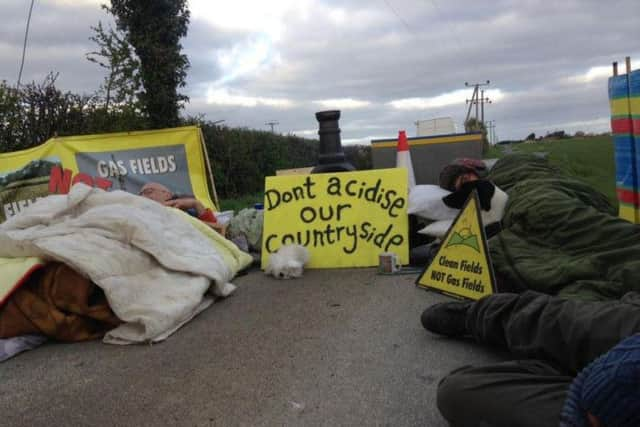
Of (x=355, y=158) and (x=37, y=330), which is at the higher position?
(x=355, y=158)

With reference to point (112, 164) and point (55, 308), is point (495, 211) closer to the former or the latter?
point (55, 308)

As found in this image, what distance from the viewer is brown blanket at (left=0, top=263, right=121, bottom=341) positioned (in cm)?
314

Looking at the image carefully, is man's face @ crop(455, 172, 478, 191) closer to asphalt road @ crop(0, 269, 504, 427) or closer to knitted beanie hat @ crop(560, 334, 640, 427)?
asphalt road @ crop(0, 269, 504, 427)

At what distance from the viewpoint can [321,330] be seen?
3.09 metres

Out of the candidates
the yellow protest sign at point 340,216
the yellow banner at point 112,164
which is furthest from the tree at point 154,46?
the yellow protest sign at point 340,216

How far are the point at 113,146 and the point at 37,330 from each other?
4355mm

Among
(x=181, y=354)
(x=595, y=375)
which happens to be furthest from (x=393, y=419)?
(x=181, y=354)

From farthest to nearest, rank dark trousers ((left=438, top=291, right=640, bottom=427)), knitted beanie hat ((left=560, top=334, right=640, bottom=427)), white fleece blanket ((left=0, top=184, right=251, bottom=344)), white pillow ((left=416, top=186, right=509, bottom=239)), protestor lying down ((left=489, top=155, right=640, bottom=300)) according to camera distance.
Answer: white pillow ((left=416, top=186, right=509, bottom=239))
white fleece blanket ((left=0, top=184, right=251, bottom=344))
protestor lying down ((left=489, top=155, right=640, bottom=300))
dark trousers ((left=438, top=291, right=640, bottom=427))
knitted beanie hat ((left=560, top=334, right=640, bottom=427))

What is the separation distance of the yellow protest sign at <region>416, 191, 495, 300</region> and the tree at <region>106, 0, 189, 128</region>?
7577 mm

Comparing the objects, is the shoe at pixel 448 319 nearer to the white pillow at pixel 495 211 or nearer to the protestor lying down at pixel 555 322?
the protestor lying down at pixel 555 322

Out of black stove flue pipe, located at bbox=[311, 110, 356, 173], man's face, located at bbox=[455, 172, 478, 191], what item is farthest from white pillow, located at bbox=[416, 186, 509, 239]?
black stove flue pipe, located at bbox=[311, 110, 356, 173]

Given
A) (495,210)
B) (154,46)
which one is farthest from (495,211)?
(154,46)

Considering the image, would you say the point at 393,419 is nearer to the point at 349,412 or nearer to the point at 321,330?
the point at 349,412

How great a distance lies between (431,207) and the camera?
15.2 ft
